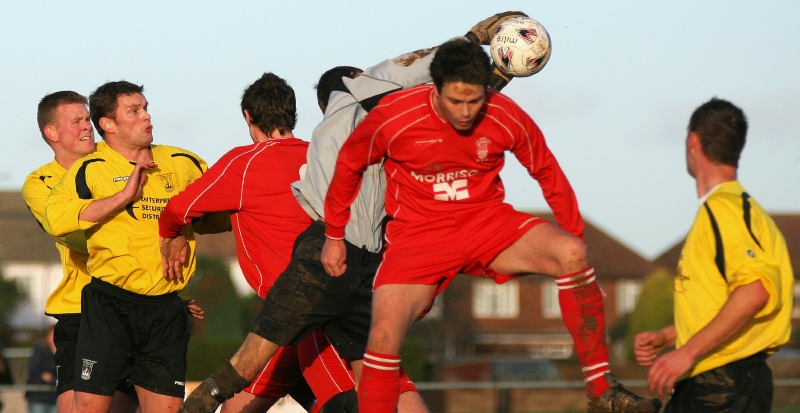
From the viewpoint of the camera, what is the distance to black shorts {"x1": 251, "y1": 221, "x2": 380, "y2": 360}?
671cm

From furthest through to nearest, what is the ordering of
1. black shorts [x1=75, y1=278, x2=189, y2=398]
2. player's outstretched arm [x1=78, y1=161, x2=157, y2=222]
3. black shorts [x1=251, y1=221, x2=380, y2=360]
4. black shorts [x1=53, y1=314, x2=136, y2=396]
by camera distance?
black shorts [x1=53, y1=314, x2=136, y2=396] < black shorts [x1=75, y1=278, x2=189, y2=398] < player's outstretched arm [x1=78, y1=161, x2=157, y2=222] < black shorts [x1=251, y1=221, x2=380, y2=360]

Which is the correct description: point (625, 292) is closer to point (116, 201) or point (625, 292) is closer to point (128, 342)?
point (128, 342)

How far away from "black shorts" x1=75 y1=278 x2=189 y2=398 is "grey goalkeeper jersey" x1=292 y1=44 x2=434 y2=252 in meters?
1.31

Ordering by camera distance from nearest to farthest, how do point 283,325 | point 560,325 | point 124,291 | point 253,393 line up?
point 283,325, point 124,291, point 253,393, point 560,325

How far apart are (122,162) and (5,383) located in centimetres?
879

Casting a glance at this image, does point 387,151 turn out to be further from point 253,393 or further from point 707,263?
point 253,393

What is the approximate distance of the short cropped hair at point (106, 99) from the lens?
7.55 m

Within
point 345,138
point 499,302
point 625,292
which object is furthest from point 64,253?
point 499,302

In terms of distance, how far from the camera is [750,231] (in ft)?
17.2

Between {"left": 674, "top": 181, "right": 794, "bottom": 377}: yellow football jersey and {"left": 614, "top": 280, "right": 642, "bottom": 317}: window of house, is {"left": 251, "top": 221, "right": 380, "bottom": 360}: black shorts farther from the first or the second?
{"left": 614, "top": 280, "right": 642, "bottom": 317}: window of house

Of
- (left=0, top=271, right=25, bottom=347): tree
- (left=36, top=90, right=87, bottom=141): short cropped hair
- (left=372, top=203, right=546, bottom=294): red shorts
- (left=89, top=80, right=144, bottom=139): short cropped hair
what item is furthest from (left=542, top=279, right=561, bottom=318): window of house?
(left=372, top=203, right=546, bottom=294): red shorts

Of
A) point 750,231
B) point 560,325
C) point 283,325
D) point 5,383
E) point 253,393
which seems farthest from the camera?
point 560,325

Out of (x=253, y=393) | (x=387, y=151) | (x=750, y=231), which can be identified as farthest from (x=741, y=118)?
(x=253, y=393)

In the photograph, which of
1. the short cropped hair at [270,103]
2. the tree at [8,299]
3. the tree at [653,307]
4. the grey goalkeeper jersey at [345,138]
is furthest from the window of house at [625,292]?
the grey goalkeeper jersey at [345,138]
